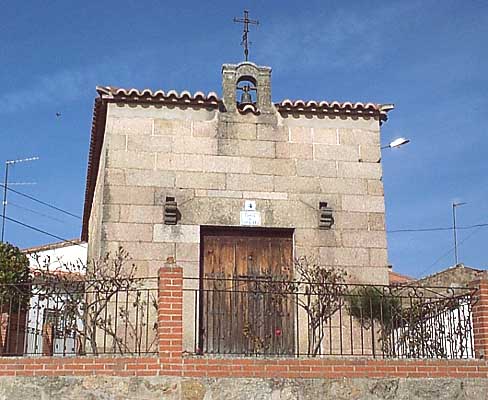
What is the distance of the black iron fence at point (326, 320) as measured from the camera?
10469 millimetres

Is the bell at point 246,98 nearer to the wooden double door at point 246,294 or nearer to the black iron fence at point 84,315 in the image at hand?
the wooden double door at point 246,294

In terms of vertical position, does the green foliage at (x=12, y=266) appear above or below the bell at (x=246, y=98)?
below

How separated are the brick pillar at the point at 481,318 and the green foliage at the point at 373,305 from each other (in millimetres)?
1154

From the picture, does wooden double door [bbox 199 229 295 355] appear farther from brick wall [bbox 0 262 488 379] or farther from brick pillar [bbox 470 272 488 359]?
brick pillar [bbox 470 272 488 359]

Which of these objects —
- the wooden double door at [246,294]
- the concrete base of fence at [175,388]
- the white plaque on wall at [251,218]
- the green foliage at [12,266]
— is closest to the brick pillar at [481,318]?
the concrete base of fence at [175,388]

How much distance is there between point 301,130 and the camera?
12.4m

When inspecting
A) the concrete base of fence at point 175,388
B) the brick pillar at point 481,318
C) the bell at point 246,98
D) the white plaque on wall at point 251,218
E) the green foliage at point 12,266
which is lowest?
the concrete base of fence at point 175,388

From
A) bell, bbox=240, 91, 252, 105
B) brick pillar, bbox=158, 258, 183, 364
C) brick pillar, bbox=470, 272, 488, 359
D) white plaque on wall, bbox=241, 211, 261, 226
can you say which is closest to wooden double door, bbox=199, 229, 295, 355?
white plaque on wall, bbox=241, 211, 261, 226

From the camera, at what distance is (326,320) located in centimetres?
1095

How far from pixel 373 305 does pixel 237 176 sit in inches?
115

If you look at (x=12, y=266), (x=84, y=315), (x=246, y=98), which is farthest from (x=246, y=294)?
(x=12, y=266)

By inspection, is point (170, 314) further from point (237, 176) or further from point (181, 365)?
point (237, 176)

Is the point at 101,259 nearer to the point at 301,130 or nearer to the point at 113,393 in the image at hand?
the point at 113,393

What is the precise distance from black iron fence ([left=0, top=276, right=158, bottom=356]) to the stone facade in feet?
2.50
